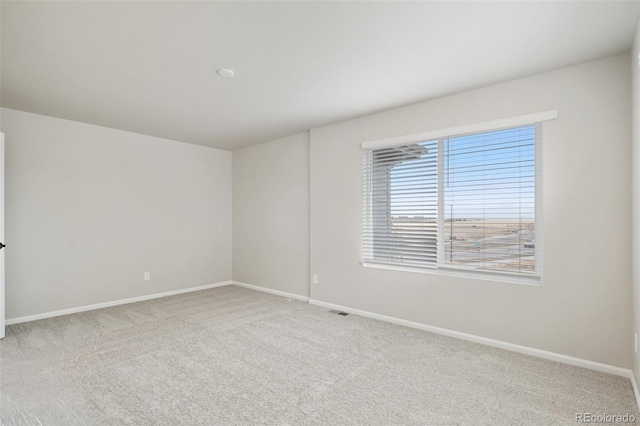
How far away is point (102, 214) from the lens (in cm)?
443

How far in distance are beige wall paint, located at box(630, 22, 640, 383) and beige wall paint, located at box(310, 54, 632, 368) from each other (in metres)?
0.14

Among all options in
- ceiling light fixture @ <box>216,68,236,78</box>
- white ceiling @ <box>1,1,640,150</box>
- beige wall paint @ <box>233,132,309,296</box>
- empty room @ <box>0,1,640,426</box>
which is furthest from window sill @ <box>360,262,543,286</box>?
ceiling light fixture @ <box>216,68,236,78</box>

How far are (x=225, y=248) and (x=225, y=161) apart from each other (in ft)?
5.29

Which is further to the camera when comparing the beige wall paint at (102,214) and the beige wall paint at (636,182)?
the beige wall paint at (102,214)

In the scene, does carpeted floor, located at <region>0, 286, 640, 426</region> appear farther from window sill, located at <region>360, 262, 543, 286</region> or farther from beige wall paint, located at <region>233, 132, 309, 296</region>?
beige wall paint, located at <region>233, 132, 309, 296</region>

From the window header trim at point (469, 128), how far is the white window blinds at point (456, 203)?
0.06 m

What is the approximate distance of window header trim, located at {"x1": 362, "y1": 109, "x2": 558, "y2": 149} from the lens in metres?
2.81

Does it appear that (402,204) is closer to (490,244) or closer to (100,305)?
(490,244)

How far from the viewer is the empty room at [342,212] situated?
2.09m

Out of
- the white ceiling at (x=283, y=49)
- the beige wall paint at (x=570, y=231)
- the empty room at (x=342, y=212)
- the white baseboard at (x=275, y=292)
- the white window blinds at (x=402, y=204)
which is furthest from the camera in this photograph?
the white baseboard at (x=275, y=292)

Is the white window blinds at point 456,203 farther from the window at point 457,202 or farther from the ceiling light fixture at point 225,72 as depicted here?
the ceiling light fixture at point 225,72

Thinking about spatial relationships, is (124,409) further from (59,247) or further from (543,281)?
(543,281)

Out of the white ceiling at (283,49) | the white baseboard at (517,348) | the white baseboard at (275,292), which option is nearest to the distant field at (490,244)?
the white baseboard at (517,348)

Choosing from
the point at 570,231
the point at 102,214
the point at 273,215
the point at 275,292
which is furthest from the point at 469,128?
the point at 102,214
